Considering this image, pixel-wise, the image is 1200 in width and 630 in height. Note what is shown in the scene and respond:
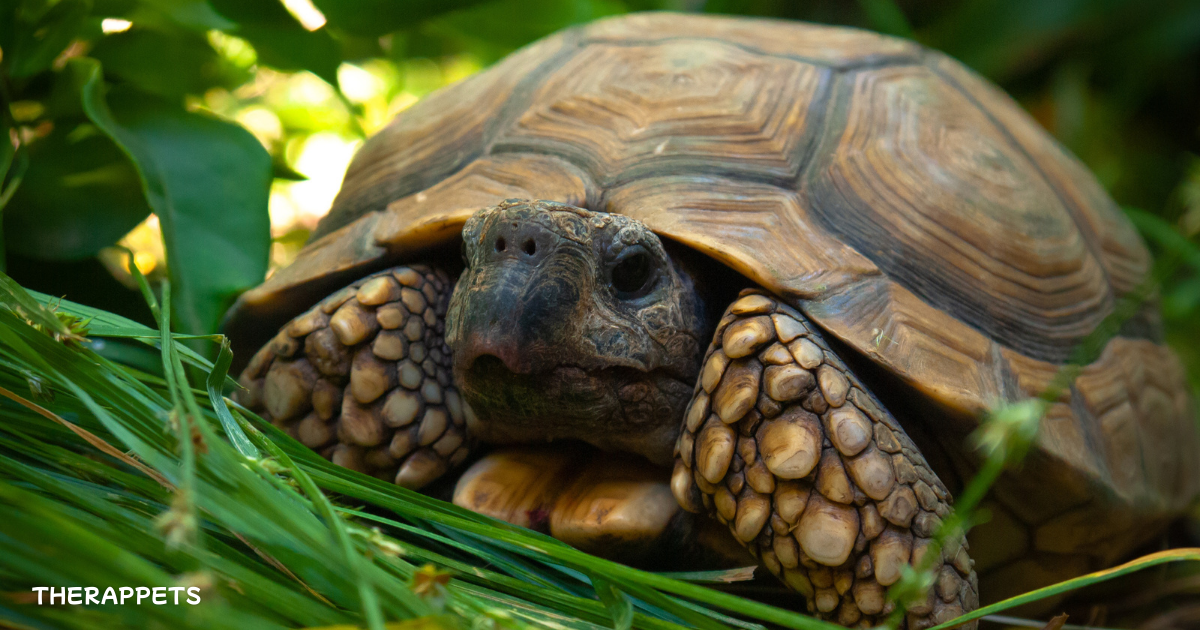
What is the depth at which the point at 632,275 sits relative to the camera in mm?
1458

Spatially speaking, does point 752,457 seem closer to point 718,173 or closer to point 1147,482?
point 718,173

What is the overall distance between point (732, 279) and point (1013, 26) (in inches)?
155

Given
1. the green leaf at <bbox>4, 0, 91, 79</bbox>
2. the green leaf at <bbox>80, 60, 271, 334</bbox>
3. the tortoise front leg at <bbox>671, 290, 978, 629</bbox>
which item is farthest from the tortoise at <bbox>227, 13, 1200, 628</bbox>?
the green leaf at <bbox>4, 0, 91, 79</bbox>

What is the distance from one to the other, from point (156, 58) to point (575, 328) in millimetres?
1569

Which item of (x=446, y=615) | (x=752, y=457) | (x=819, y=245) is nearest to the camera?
(x=446, y=615)

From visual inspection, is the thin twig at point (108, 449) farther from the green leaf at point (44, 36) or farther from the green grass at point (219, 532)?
the green leaf at point (44, 36)

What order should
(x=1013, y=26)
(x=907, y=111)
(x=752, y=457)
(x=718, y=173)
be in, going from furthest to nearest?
(x=1013, y=26)
(x=907, y=111)
(x=718, y=173)
(x=752, y=457)

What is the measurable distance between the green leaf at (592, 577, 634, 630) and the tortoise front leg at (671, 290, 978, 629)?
327 millimetres

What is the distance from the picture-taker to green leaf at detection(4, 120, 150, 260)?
1865 mm

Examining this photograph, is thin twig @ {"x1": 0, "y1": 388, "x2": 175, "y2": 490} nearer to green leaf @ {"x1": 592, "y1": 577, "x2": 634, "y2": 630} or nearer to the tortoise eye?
green leaf @ {"x1": 592, "y1": 577, "x2": 634, "y2": 630}

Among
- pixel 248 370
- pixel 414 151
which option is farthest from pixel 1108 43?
pixel 248 370

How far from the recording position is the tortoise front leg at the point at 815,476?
4.29ft

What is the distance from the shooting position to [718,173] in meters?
1.64

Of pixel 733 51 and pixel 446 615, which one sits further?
pixel 733 51
